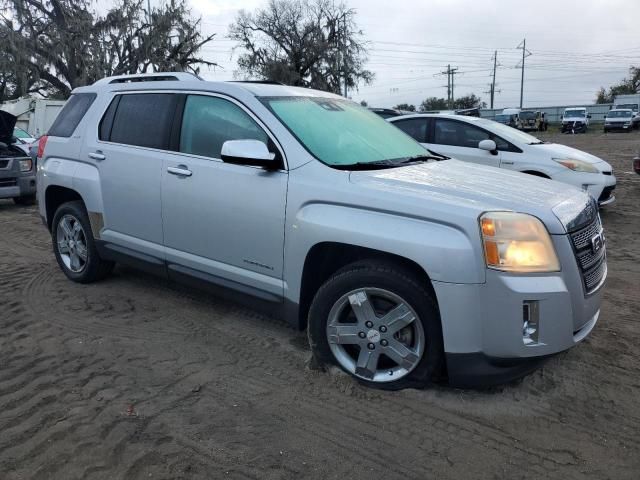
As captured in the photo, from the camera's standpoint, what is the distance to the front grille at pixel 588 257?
2902 millimetres

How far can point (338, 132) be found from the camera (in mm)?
3746

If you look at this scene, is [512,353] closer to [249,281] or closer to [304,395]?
[304,395]

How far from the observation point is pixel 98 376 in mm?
3326

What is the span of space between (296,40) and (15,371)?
150 feet

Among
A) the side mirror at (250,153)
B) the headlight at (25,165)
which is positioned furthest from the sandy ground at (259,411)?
the headlight at (25,165)

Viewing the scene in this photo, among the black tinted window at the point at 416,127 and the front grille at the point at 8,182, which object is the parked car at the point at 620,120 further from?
the front grille at the point at 8,182

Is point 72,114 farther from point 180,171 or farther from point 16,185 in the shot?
point 16,185

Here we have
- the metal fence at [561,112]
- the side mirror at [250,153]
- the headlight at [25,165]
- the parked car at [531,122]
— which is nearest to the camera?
the side mirror at [250,153]

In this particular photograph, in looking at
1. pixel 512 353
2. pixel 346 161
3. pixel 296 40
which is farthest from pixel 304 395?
pixel 296 40

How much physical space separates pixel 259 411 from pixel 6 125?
9.36 metres

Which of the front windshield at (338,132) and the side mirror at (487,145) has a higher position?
the front windshield at (338,132)

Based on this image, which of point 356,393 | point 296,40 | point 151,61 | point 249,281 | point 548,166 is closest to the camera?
point 356,393

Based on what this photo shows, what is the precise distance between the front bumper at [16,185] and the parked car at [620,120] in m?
43.0

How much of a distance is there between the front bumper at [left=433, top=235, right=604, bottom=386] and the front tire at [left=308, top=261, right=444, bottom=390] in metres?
0.13
